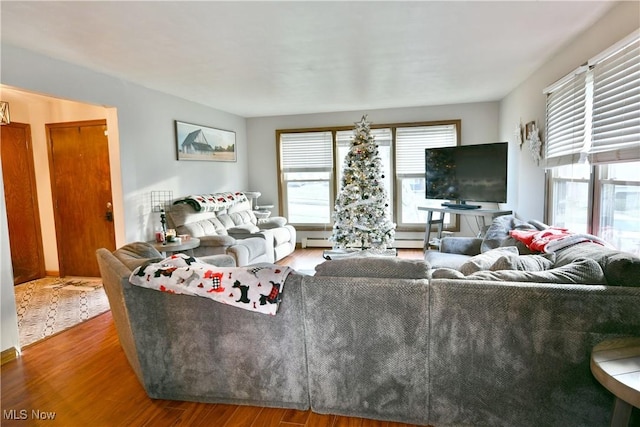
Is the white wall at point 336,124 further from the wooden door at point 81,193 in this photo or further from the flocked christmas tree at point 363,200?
the wooden door at point 81,193

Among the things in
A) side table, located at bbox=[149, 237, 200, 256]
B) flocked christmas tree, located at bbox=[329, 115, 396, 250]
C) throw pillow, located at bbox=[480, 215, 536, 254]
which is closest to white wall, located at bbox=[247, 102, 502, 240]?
flocked christmas tree, located at bbox=[329, 115, 396, 250]

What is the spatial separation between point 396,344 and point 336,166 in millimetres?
5064

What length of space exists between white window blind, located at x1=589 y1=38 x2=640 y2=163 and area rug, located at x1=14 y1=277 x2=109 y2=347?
15.1 feet

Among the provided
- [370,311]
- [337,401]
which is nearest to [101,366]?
[337,401]

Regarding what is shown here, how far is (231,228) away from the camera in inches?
208

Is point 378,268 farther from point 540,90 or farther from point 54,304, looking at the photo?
point 54,304

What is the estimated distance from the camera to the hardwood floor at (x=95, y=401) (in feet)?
6.72

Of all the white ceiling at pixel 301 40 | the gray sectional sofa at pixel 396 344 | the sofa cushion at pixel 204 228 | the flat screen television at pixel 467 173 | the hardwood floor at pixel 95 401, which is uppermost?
the white ceiling at pixel 301 40

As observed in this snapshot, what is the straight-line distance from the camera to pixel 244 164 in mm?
7008

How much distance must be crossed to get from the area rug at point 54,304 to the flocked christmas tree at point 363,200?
3035mm

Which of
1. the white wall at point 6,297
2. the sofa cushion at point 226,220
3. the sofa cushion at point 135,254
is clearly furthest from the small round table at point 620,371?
the sofa cushion at point 226,220

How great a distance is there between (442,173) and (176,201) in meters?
3.83

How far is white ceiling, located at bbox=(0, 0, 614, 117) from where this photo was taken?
2.41 meters

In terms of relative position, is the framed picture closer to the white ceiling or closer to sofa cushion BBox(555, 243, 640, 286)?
the white ceiling
